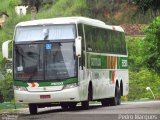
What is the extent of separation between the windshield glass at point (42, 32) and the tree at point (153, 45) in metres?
4.85

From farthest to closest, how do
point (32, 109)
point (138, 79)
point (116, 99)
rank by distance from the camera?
1. point (138, 79)
2. point (116, 99)
3. point (32, 109)

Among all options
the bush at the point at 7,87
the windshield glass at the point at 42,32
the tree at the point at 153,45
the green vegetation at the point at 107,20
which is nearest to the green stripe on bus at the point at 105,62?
the tree at the point at 153,45

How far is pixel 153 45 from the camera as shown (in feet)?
108

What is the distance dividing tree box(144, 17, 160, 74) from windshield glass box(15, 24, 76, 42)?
485 centimetres

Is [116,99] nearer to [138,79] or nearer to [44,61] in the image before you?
[44,61]

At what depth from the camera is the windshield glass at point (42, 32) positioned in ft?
85.1

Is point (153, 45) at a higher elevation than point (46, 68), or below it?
higher

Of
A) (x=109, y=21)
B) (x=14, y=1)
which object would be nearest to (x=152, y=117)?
(x=109, y=21)

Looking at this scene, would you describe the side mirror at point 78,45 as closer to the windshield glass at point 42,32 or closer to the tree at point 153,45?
the windshield glass at point 42,32

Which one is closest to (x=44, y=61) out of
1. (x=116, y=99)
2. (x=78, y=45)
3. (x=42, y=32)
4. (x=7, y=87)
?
(x=42, y=32)

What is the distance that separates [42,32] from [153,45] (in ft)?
28.1

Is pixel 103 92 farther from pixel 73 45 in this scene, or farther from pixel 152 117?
pixel 152 117

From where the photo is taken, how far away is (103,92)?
30.6 m

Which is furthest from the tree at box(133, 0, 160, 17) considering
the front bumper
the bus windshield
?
the front bumper
